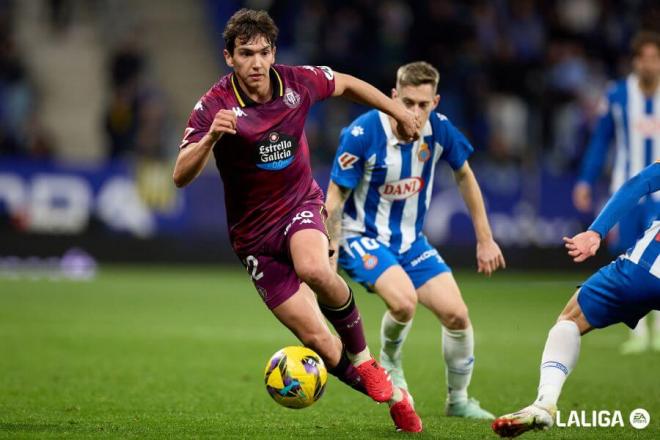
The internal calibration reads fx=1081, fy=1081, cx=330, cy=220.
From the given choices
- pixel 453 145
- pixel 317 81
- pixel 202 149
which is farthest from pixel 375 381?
pixel 453 145

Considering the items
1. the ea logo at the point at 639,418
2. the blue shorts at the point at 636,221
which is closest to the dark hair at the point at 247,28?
the ea logo at the point at 639,418

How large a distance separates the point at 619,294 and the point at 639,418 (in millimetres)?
1494

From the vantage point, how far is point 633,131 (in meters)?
9.52

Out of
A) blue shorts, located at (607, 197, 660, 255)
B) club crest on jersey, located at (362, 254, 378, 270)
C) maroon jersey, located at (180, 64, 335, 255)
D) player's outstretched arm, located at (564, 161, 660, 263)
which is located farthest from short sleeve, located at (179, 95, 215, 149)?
blue shorts, located at (607, 197, 660, 255)

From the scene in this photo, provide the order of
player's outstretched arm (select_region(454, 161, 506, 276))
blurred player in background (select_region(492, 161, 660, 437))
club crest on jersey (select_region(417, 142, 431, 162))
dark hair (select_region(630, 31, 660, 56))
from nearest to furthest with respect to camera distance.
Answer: blurred player in background (select_region(492, 161, 660, 437)) → player's outstretched arm (select_region(454, 161, 506, 276)) → club crest on jersey (select_region(417, 142, 431, 162)) → dark hair (select_region(630, 31, 660, 56))

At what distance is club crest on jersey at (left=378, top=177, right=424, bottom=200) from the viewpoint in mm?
7238

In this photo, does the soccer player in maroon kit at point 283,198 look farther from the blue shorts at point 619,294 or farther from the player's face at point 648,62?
the player's face at point 648,62

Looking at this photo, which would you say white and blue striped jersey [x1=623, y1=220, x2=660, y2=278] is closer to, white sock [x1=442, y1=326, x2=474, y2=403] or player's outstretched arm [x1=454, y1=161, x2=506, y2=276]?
player's outstretched arm [x1=454, y1=161, x2=506, y2=276]

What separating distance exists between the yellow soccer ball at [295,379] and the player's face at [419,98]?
186cm

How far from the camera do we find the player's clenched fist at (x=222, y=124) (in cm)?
532

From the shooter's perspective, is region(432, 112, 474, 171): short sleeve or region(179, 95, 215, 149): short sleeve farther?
region(432, 112, 474, 171): short sleeve

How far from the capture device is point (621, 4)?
A: 67.4ft

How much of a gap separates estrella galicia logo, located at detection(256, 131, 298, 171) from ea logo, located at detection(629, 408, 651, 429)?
2.53 meters

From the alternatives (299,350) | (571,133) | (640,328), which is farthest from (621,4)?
(299,350)
